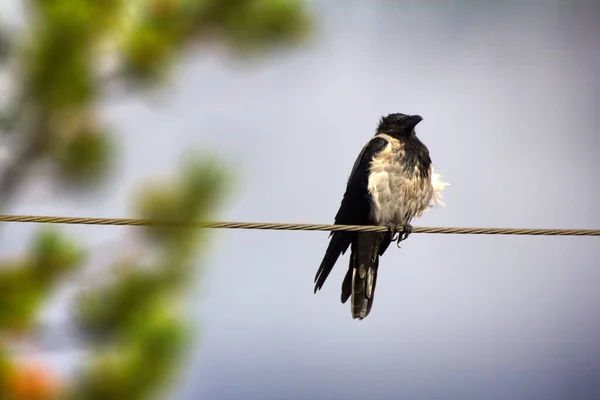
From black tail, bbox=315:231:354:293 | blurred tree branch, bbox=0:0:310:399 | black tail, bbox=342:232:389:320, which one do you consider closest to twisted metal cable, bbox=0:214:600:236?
blurred tree branch, bbox=0:0:310:399

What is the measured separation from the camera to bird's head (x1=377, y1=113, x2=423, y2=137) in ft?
23.9

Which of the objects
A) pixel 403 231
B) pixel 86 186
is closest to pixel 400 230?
pixel 403 231

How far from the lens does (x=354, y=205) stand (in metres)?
7.12

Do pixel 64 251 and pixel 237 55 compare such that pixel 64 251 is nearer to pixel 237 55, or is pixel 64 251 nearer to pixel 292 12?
pixel 237 55

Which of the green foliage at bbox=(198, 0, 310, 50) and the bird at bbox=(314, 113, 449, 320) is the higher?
the green foliage at bbox=(198, 0, 310, 50)

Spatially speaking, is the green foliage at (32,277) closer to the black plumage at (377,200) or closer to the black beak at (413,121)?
the black plumage at (377,200)

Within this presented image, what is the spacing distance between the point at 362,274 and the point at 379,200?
64 cm

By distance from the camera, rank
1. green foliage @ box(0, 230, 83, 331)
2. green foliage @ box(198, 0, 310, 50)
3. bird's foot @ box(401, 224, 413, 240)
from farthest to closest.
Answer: bird's foot @ box(401, 224, 413, 240)
green foliage @ box(198, 0, 310, 50)
green foliage @ box(0, 230, 83, 331)

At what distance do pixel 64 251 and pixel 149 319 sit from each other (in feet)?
1.51

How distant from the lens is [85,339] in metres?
4.04

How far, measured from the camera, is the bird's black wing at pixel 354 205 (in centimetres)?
686

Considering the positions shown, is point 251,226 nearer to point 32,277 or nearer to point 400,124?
point 32,277

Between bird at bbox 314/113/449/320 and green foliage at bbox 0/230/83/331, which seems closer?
green foliage at bbox 0/230/83/331

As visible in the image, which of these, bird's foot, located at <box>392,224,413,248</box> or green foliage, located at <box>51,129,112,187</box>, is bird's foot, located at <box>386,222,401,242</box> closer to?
bird's foot, located at <box>392,224,413,248</box>
